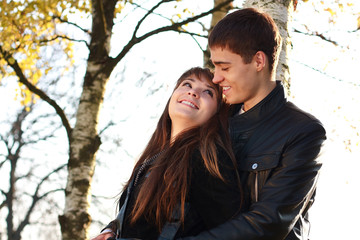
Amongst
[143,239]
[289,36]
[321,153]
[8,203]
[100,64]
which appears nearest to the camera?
[321,153]

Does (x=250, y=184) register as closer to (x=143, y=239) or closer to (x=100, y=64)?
(x=143, y=239)

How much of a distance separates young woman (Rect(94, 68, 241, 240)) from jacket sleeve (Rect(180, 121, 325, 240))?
0.49ft

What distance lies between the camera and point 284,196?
2.39 metres

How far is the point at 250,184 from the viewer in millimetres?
2602

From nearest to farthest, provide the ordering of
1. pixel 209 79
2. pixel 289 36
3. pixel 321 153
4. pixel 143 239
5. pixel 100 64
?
pixel 321 153 < pixel 143 239 < pixel 209 79 < pixel 289 36 < pixel 100 64

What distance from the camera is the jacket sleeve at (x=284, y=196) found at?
2387 mm

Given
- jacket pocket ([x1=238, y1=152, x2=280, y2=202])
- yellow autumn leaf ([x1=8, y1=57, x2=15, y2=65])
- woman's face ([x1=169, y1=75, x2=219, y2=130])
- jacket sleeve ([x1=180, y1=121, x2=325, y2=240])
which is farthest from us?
yellow autumn leaf ([x1=8, y1=57, x2=15, y2=65])

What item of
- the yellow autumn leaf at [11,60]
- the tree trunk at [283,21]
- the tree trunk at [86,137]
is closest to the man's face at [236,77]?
the tree trunk at [283,21]

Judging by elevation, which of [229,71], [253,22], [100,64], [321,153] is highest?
[100,64]

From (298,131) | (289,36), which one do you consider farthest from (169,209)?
(289,36)

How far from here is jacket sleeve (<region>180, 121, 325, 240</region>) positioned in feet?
7.83

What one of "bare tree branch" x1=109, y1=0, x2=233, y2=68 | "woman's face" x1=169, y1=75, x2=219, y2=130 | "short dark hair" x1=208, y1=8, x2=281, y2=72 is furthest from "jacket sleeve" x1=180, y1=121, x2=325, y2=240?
"bare tree branch" x1=109, y1=0, x2=233, y2=68

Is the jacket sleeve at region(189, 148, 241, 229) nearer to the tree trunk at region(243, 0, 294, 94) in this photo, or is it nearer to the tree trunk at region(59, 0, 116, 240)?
the tree trunk at region(243, 0, 294, 94)

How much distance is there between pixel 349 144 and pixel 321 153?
7208 mm
